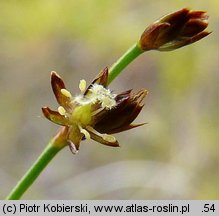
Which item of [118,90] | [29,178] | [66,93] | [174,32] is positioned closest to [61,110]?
[66,93]

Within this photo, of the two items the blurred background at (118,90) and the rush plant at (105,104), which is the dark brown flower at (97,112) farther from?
the blurred background at (118,90)

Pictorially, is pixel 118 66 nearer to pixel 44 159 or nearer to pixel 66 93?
pixel 66 93

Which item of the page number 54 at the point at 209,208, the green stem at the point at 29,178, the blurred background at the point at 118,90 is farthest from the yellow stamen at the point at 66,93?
the blurred background at the point at 118,90

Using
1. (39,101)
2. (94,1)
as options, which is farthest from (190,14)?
(39,101)

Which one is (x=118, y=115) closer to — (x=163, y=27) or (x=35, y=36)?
(x=163, y=27)

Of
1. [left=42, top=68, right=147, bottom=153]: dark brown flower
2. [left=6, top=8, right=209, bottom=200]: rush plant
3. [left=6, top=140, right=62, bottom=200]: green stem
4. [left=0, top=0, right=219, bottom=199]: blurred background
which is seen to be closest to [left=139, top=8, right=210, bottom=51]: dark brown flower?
[left=6, top=8, right=209, bottom=200]: rush plant
